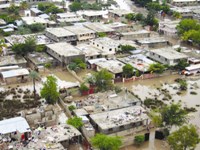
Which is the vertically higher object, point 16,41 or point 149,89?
point 16,41

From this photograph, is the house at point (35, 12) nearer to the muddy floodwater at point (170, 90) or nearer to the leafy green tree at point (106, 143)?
the muddy floodwater at point (170, 90)

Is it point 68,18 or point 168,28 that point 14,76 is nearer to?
point 68,18

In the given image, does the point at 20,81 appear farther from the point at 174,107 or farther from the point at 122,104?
the point at 174,107

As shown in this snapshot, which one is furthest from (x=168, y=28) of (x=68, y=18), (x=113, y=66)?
(x=113, y=66)

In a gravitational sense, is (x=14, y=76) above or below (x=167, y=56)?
below

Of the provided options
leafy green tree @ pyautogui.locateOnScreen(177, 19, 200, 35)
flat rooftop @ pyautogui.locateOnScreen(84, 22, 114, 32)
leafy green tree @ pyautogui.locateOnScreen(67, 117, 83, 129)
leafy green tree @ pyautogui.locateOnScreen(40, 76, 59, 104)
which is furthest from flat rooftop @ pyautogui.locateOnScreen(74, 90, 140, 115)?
leafy green tree @ pyautogui.locateOnScreen(177, 19, 200, 35)

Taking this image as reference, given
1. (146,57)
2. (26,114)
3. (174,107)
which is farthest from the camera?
(146,57)

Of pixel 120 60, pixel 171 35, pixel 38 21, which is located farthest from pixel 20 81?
pixel 171 35

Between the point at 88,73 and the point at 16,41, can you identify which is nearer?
the point at 88,73
